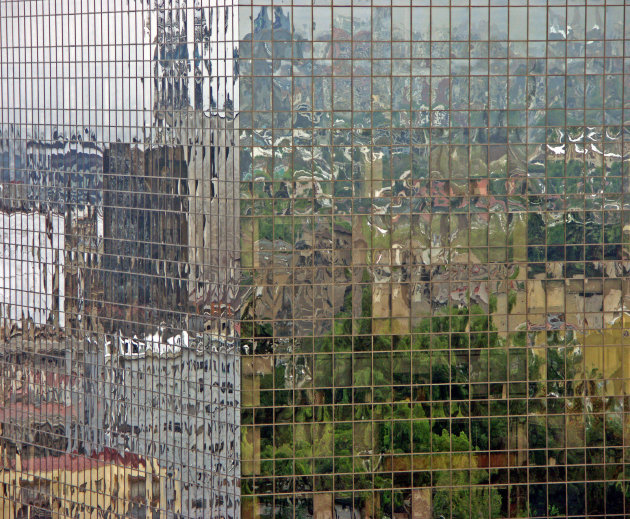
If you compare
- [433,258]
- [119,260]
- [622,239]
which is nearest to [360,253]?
[433,258]

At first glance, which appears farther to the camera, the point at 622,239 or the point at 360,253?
the point at 622,239

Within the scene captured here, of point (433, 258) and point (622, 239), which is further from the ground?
point (622, 239)

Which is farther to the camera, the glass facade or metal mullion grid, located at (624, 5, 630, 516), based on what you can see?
metal mullion grid, located at (624, 5, 630, 516)

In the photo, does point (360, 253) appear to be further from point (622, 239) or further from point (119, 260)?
point (622, 239)

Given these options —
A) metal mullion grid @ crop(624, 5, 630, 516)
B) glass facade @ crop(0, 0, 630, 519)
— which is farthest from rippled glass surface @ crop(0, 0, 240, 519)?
metal mullion grid @ crop(624, 5, 630, 516)

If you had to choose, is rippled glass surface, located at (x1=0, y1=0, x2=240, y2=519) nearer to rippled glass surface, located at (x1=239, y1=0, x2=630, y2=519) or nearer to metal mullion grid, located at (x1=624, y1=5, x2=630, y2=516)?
rippled glass surface, located at (x1=239, y1=0, x2=630, y2=519)

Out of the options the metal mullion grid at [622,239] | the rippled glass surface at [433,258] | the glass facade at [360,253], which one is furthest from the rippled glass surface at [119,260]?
the metal mullion grid at [622,239]
